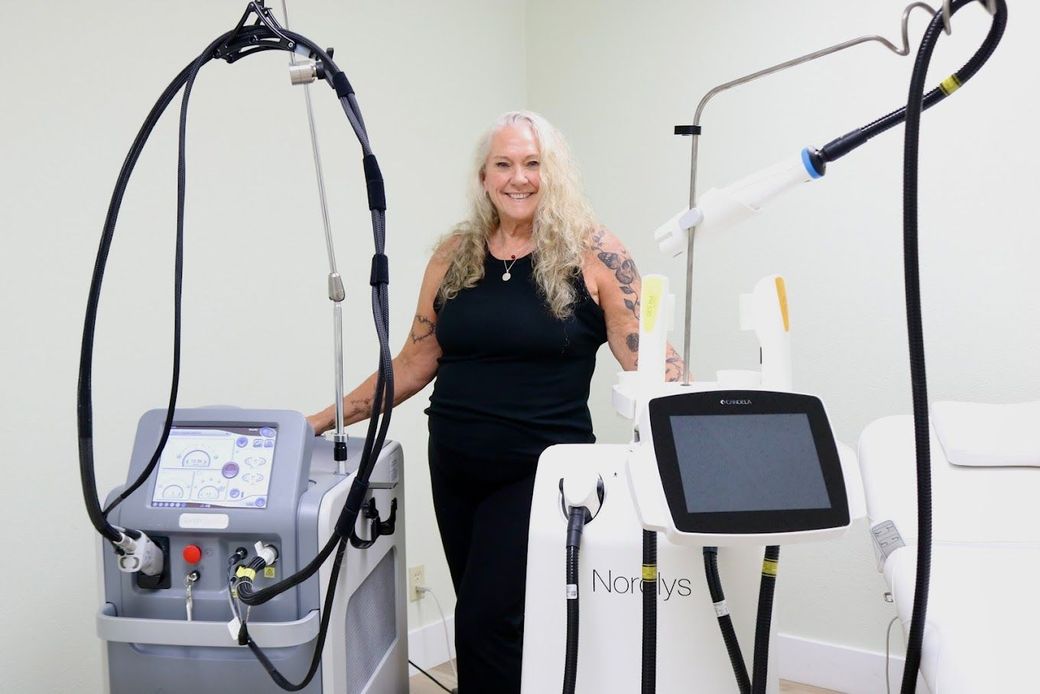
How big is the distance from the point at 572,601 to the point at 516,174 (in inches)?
40.8

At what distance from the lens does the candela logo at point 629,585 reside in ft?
3.60

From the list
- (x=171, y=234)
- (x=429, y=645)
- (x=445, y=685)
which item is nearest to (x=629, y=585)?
(x=171, y=234)

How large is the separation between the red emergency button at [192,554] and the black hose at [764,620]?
0.81m

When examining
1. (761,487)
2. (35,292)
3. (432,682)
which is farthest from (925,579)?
(432,682)

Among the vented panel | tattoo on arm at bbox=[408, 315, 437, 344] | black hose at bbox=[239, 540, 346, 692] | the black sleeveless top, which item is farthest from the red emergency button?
tattoo on arm at bbox=[408, 315, 437, 344]

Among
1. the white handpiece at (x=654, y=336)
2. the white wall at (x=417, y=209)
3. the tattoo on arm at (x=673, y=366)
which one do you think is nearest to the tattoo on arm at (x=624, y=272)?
the tattoo on arm at (x=673, y=366)

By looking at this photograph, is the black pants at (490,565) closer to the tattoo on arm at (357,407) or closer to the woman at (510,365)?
the woman at (510,365)

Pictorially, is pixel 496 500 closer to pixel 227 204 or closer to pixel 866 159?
pixel 227 204

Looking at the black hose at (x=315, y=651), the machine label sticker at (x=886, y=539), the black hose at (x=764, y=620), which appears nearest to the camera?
the black hose at (x=764, y=620)

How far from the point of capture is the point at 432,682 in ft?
8.48

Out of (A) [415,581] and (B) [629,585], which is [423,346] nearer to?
(B) [629,585]

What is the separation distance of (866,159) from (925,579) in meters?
1.86

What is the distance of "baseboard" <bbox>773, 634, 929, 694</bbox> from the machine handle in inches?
60.1

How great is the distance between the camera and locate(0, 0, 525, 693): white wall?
5.98 ft
